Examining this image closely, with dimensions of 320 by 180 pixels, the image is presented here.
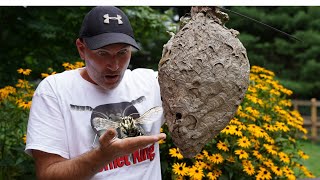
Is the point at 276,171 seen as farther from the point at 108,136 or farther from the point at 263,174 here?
the point at 108,136

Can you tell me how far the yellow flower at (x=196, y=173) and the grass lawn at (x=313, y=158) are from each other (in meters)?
2.97

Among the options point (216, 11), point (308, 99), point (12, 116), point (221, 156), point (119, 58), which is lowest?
point (308, 99)

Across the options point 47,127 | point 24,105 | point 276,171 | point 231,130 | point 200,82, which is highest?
point 200,82

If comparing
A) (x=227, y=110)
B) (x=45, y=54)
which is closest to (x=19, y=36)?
(x=45, y=54)

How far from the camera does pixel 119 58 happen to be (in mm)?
1484

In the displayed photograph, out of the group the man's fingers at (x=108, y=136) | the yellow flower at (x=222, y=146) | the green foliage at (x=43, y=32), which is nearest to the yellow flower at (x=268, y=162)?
the yellow flower at (x=222, y=146)

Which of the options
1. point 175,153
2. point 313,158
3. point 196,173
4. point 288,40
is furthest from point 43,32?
point 288,40

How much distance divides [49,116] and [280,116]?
5.52 feet

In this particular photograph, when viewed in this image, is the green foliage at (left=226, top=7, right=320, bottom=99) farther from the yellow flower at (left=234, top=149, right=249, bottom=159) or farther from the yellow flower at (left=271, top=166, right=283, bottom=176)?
the yellow flower at (left=234, top=149, right=249, bottom=159)

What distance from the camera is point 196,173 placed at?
87.4 inches

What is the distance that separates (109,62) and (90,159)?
315 millimetres

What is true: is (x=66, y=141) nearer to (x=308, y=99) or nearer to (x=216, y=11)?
(x=216, y=11)

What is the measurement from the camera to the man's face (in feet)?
4.86

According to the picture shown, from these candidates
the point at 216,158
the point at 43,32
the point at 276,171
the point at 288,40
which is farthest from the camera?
the point at 288,40
